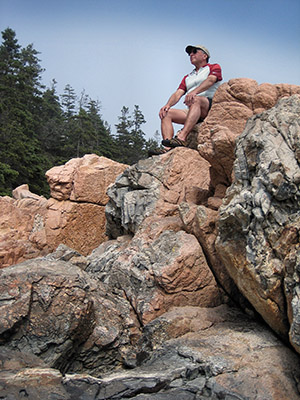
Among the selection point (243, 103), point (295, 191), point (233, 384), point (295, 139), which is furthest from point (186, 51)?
point (233, 384)

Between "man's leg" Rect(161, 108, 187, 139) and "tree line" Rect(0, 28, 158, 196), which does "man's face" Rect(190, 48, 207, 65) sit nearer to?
"man's leg" Rect(161, 108, 187, 139)

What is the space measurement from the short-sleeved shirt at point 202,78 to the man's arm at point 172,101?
5.1 inches

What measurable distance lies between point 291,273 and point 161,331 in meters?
1.85

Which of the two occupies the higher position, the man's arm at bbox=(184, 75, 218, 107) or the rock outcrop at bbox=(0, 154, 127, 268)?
the man's arm at bbox=(184, 75, 218, 107)

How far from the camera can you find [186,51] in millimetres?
7715

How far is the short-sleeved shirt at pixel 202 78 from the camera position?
723cm

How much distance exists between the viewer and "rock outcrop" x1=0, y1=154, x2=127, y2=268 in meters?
11.6

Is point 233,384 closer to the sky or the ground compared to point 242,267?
closer to the ground

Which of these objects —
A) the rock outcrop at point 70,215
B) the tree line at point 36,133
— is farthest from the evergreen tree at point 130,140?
the rock outcrop at point 70,215

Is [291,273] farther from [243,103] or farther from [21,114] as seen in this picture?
[21,114]

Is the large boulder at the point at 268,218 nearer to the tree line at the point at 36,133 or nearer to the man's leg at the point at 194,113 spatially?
the man's leg at the point at 194,113

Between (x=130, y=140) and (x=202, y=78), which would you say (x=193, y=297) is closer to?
(x=202, y=78)

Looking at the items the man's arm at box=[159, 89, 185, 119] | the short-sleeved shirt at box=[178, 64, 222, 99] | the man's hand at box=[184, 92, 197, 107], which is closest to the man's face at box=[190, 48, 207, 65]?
the short-sleeved shirt at box=[178, 64, 222, 99]

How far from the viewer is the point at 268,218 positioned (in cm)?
401
